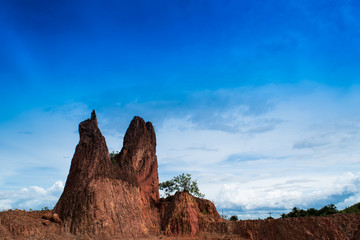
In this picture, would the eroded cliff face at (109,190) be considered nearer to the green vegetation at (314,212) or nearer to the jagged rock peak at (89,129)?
the jagged rock peak at (89,129)

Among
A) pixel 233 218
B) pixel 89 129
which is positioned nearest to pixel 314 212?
pixel 233 218

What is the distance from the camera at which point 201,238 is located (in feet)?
131

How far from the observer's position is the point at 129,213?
38.0 metres

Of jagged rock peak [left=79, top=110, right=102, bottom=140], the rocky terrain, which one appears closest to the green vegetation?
the rocky terrain

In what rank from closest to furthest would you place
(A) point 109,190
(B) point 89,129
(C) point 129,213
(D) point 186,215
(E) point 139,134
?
(A) point 109,190 < (C) point 129,213 < (B) point 89,129 < (D) point 186,215 < (E) point 139,134

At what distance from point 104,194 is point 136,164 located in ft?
32.8

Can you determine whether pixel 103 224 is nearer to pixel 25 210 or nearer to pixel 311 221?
pixel 25 210

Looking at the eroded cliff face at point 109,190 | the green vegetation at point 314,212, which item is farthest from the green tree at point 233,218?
the eroded cliff face at point 109,190

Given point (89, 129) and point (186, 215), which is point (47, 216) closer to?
point (89, 129)

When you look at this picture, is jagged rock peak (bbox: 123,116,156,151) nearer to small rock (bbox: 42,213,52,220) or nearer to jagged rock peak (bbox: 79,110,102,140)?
jagged rock peak (bbox: 79,110,102,140)

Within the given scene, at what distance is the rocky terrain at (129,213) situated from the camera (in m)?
32.4

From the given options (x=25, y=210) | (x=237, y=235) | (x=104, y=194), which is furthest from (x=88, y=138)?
(x=237, y=235)

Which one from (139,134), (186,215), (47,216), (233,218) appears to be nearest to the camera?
(47,216)

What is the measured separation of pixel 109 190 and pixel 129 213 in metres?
4.00
